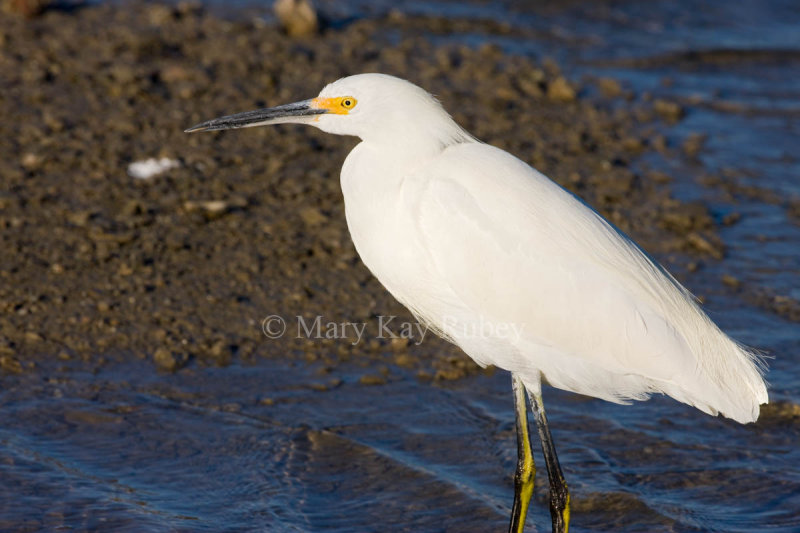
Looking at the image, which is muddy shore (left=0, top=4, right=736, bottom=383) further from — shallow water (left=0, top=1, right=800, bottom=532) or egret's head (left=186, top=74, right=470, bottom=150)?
egret's head (left=186, top=74, right=470, bottom=150)

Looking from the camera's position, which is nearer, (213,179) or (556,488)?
(556,488)

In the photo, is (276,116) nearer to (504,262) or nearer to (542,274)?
(504,262)

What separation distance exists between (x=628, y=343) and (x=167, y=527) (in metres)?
2.20

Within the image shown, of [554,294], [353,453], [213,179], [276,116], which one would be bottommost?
[353,453]

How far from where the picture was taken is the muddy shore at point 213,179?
6398 millimetres

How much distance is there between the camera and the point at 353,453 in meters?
5.56

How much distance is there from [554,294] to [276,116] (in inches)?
57.4

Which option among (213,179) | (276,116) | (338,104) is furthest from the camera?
(213,179)

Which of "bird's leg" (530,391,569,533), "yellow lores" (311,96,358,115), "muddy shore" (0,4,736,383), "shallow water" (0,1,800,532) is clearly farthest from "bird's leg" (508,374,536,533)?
"yellow lores" (311,96,358,115)

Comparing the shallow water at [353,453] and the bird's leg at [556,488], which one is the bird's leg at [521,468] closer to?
the bird's leg at [556,488]

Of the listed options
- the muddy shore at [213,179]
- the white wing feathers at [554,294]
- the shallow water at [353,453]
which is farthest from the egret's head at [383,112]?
the muddy shore at [213,179]

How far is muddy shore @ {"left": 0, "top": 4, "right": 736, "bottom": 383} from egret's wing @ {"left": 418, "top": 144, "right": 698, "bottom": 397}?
5.43 feet

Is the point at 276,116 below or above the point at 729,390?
above

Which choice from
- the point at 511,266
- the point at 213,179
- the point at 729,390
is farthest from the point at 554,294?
the point at 213,179
